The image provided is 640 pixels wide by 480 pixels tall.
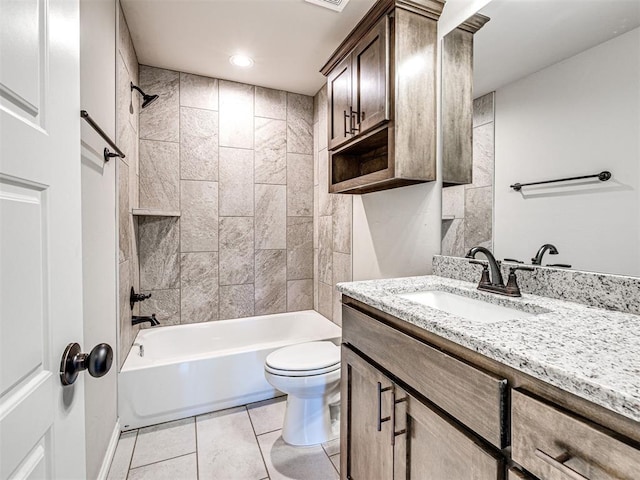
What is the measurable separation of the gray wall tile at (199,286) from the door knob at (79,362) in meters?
2.05

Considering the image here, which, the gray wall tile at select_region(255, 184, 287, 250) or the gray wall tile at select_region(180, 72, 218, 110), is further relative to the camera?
the gray wall tile at select_region(255, 184, 287, 250)

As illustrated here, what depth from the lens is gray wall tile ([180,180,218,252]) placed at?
257 cm

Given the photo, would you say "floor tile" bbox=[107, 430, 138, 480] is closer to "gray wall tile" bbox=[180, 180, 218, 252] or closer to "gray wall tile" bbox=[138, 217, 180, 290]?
"gray wall tile" bbox=[138, 217, 180, 290]

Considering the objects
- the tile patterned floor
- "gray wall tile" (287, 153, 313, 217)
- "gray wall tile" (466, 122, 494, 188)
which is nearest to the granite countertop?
"gray wall tile" (466, 122, 494, 188)

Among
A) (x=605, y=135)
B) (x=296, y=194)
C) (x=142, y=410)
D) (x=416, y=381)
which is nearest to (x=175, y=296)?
(x=142, y=410)

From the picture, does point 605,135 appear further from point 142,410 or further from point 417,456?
point 142,410

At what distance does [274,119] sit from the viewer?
113 inches

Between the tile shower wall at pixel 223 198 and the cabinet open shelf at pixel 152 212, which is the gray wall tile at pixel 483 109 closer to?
the tile shower wall at pixel 223 198

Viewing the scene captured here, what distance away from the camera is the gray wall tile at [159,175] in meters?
2.43

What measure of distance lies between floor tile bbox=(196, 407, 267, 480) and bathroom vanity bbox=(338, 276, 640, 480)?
60 cm

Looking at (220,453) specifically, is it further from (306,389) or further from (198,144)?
(198,144)

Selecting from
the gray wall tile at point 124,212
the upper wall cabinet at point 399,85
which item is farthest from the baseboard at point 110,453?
the upper wall cabinet at point 399,85

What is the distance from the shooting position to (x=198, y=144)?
260 cm

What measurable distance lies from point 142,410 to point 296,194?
1.99 meters
